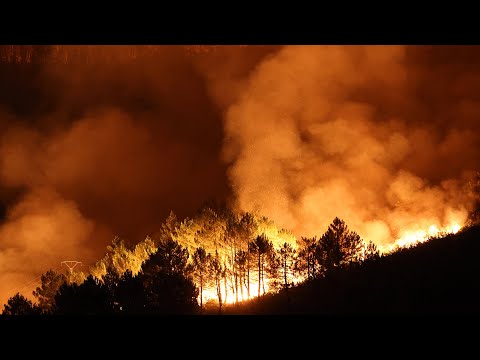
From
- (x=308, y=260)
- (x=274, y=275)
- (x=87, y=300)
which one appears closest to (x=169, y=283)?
(x=87, y=300)

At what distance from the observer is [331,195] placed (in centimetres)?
8831

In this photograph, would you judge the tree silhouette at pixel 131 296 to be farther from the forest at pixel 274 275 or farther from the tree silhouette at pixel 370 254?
the tree silhouette at pixel 370 254

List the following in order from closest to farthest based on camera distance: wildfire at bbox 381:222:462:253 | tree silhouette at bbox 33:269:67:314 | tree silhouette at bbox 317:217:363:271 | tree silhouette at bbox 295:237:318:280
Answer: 1. tree silhouette at bbox 317:217:363:271
2. tree silhouette at bbox 295:237:318:280
3. tree silhouette at bbox 33:269:67:314
4. wildfire at bbox 381:222:462:253

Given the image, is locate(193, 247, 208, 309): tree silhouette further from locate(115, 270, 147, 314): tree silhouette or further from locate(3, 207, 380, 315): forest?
locate(115, 270, 147, 314): tree silhouette

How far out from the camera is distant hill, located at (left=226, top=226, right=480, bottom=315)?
2266cm

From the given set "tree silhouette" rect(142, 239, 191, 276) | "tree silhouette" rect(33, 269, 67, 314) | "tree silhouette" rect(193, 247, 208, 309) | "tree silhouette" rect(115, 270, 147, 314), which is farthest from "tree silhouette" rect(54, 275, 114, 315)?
"tree silhouette" rect(33, 269, 67, 314)

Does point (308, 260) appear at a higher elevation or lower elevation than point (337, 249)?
lower

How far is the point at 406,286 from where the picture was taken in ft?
88.2

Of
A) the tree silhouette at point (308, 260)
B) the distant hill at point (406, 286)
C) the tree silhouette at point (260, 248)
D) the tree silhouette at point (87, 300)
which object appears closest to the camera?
the distant hill at point (406, 286)

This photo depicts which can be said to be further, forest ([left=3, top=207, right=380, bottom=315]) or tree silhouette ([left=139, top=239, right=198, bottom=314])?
forest ([left=3, top=207, right=380, bottom=315])

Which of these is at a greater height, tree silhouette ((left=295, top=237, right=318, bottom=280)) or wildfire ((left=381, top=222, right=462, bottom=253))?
wildfire ((left=381, top=222, right=462, bottom=253))

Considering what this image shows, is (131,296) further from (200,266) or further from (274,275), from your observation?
(274,275)

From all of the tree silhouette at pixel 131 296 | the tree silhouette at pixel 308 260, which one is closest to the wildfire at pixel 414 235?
the tree silhouette at pixel 308 260

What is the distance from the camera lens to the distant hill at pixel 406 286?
22656 mm
